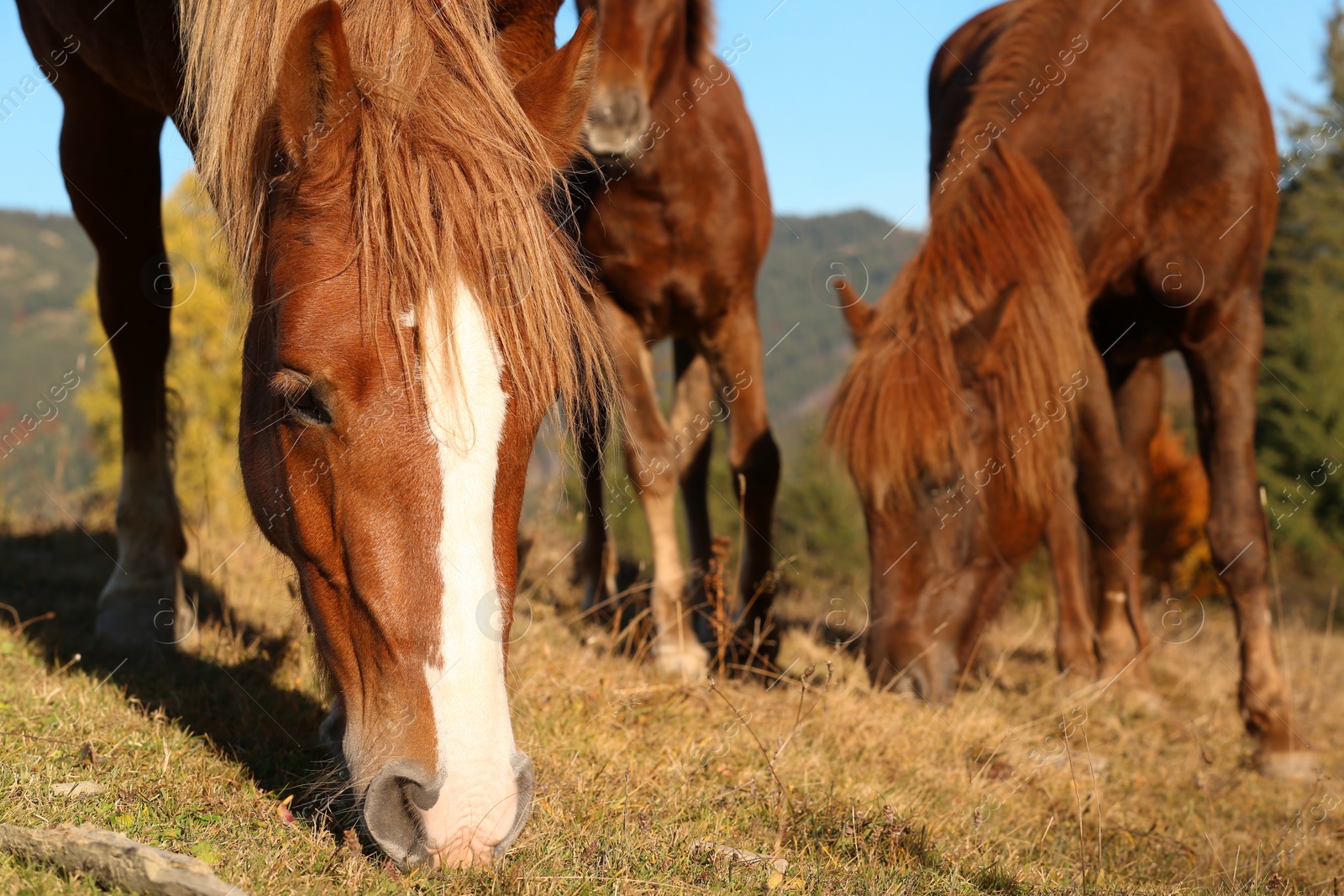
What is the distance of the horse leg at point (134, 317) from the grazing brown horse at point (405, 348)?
6.17 feet

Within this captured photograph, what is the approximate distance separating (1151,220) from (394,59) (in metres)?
3.82

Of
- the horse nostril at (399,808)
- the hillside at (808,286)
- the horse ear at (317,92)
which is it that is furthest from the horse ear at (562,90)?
the hillside at (808,286)

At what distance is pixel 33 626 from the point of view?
3.67m

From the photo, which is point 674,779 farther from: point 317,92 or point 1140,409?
point 1140,409

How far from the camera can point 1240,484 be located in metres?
4.48

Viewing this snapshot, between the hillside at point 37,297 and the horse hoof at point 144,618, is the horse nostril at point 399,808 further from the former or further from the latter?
the hillside at point 37,297

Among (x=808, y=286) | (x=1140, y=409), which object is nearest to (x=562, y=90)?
(x=1140, y=409)

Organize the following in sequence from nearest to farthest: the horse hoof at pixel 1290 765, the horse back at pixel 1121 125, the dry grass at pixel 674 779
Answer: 1. the dry grass at pixel 674 779
2. the horse hoof at pixel 1290 765
3. the horse back at pixel 1121 125

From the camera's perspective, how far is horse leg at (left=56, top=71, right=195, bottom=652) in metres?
3.75

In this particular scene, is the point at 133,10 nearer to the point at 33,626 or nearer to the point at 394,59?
the point at 394,59

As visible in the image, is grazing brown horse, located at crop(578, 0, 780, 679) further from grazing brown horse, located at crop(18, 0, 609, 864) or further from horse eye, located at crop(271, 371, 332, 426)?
horse eye, located at crop(271, 371, 332, 426)

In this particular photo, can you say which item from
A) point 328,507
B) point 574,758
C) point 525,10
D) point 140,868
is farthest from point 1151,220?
point 140,868

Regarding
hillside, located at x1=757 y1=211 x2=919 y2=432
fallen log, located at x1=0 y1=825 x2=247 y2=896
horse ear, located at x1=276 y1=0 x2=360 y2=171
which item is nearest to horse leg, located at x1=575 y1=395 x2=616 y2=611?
horse ear, located at x1=276 y1=0 x2=360 y2=171

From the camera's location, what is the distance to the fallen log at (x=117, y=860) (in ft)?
4.93
